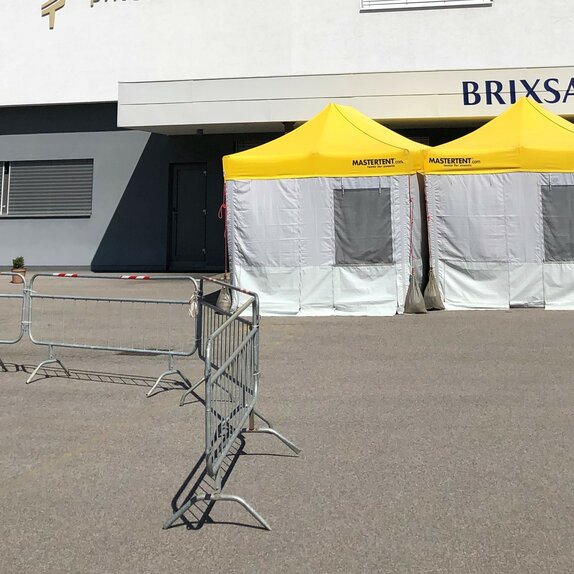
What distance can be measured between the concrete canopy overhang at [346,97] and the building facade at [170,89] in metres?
0.06

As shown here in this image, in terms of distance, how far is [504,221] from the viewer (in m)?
10.4

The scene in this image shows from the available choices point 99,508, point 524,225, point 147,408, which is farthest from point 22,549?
point 524,225

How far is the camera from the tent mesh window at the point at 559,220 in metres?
10.3

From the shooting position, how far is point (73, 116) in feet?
64.6

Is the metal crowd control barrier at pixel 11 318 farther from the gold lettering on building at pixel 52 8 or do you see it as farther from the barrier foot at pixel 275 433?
the gold lettering on building at pixel 52 8

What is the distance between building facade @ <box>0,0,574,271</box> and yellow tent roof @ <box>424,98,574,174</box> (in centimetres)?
461

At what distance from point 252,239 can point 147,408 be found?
5.87 metres

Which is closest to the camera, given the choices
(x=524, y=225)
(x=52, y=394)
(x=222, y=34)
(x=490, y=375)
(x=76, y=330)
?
(x=52, y=394)

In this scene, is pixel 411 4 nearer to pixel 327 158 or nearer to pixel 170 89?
pixel 170 89

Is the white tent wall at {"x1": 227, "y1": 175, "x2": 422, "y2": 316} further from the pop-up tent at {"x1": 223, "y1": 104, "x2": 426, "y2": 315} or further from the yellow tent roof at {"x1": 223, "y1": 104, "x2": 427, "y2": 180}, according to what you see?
the yellow tent roof at {"x1": 223, "y1": 104, "x2": 427, "y2": 180}

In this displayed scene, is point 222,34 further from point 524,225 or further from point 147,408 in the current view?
point 147,408

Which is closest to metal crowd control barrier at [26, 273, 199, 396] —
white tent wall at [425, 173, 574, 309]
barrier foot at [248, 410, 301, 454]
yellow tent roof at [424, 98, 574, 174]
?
barrier foot at [248, 410, 301, 454]

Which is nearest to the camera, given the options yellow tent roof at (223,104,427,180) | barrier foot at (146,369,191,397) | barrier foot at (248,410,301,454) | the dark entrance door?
barrier foot at (248,410,301,454)

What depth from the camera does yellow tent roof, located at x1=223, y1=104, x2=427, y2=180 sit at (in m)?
10.2
